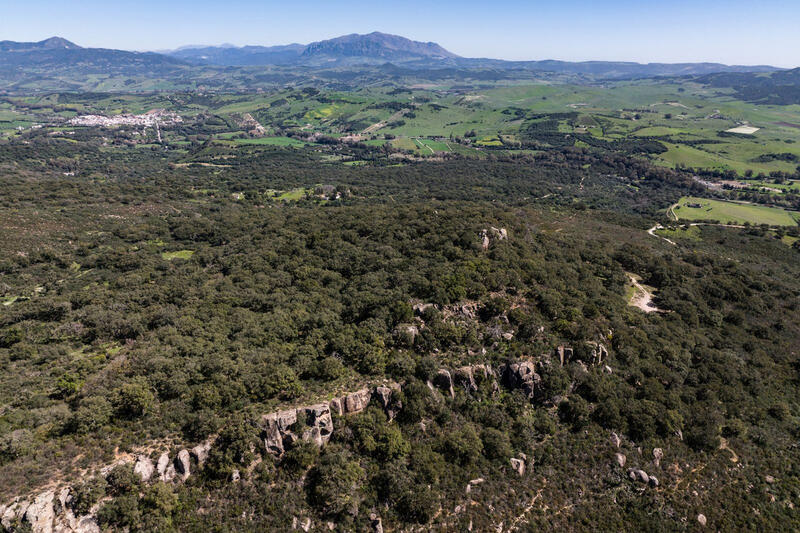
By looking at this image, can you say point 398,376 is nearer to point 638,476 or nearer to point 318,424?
point 318,424

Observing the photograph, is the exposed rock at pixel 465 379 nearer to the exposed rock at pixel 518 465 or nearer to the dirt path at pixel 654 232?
the exposed rock at pixel 518 465

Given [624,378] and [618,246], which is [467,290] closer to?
[624,378]

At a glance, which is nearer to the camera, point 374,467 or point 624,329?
point 374,467

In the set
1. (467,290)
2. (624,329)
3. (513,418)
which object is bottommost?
(513,418)

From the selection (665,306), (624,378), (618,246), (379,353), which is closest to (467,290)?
(379,353)

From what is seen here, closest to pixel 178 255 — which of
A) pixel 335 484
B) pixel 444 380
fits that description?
pixel 444 380

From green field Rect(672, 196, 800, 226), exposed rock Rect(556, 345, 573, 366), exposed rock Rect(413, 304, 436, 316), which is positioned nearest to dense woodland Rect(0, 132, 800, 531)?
exposed rock Rect(413, 304, 436, 316)

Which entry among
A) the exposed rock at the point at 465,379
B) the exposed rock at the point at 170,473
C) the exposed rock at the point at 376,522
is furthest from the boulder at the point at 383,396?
the exposed rock at the point at 170,473
